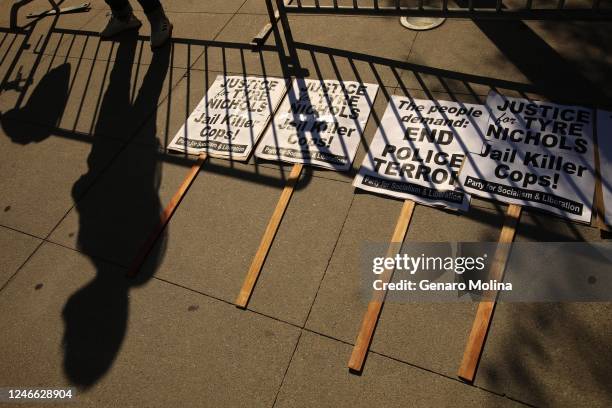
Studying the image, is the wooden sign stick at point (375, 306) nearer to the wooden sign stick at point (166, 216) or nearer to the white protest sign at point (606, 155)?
the white protest sign at point (606, 155)

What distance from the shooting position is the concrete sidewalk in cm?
249

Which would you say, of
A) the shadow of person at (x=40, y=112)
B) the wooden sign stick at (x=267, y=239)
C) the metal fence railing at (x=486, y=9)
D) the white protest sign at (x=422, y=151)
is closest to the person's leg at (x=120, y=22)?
the shadow of person at (x=40, y=112)

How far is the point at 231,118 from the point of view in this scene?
13.7 ft

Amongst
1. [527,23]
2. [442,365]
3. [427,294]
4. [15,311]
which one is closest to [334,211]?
[427,294]

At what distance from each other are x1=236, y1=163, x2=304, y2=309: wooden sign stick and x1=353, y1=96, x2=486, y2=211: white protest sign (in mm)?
561

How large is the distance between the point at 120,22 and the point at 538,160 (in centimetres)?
572

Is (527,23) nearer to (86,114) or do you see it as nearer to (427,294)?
(427,294)

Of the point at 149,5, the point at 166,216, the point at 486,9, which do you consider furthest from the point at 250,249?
the point at 149,5

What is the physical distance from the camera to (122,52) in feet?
18.2

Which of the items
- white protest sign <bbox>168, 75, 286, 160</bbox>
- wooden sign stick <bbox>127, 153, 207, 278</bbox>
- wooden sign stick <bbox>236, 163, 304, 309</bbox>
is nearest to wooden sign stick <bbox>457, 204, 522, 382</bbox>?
wooden sign stick <bbox>236, 163, 304, 309</bbox>

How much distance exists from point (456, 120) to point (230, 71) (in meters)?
2.66

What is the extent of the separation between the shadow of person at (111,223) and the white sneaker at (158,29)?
1.30ft

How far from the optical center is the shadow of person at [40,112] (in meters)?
4.80

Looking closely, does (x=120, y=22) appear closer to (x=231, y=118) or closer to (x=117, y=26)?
(x=117, y=26)
